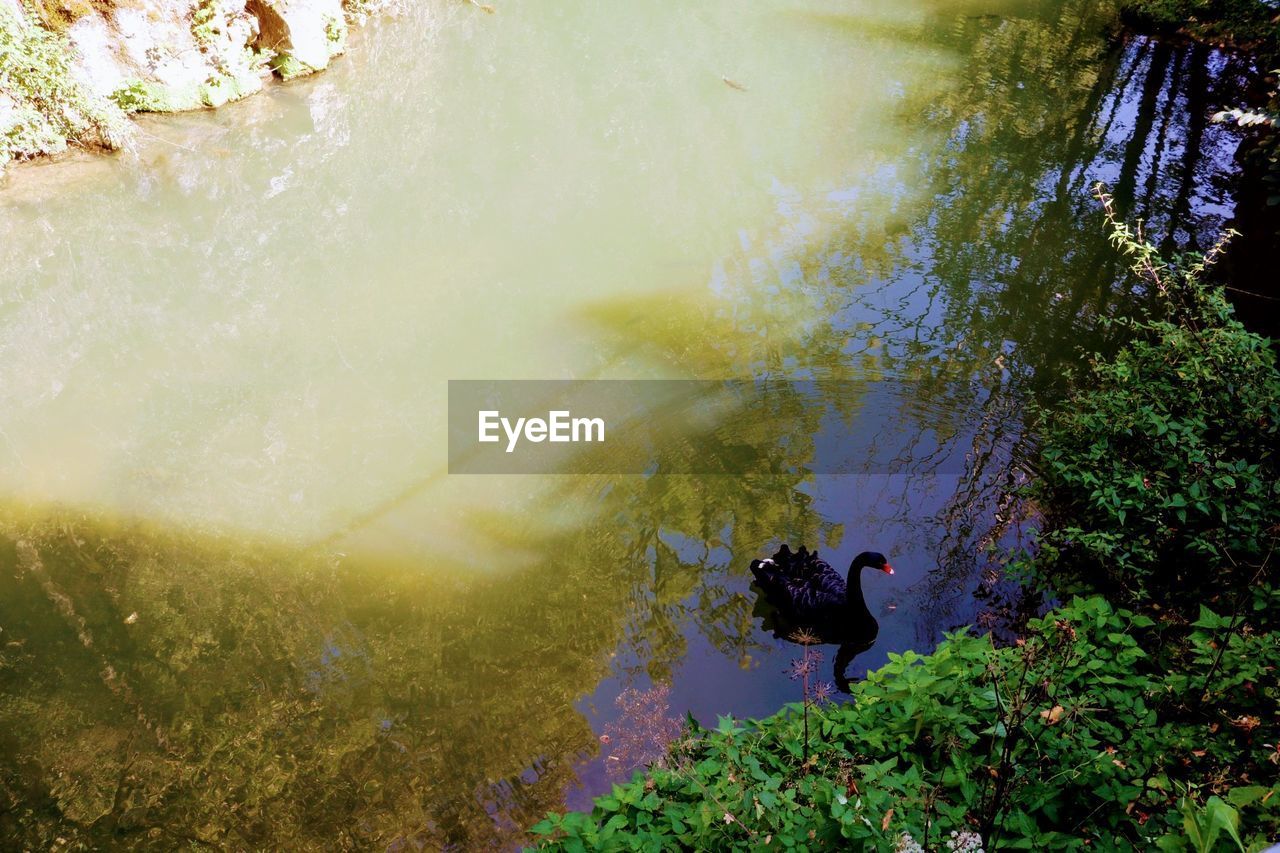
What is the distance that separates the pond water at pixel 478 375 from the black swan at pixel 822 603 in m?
0.18

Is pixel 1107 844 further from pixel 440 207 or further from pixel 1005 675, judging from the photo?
pixel 440 207

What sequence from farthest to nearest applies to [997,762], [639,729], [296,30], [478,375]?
[296,30] < [478,375] < [639,729] < [997,762]

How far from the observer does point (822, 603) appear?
16.0 feet

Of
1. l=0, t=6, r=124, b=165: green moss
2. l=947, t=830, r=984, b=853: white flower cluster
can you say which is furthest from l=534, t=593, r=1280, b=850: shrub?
l=0, t=6, r=124, b=165: green moss

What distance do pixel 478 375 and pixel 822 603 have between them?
3732 mm

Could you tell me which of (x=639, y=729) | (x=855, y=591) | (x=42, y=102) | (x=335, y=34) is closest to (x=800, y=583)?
(x=855, y=591)

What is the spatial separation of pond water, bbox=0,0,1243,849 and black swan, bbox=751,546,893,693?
0.58 ft

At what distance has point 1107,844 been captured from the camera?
2.71m

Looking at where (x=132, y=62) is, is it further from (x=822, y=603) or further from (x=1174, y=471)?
(x=1174, y=471)

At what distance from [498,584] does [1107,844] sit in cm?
364

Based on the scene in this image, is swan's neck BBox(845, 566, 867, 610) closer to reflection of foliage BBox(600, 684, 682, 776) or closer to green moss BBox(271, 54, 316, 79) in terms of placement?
reflection of foliage BBox(600, 684, 682, 776)

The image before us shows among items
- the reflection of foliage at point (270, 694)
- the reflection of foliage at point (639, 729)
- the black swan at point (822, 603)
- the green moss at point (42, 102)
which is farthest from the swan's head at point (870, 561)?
the green moss at point (42, 102)

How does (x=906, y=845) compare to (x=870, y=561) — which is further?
(x=870, y=561)

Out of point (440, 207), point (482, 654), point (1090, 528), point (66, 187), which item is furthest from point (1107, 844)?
point (66, 187)
